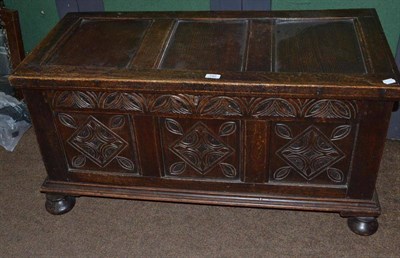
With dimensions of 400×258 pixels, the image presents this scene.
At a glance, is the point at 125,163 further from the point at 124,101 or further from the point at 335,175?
the point at 335,175

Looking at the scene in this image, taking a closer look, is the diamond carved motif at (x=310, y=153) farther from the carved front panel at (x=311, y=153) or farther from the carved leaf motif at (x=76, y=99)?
the carved leaf motif at (x=76, y=99)

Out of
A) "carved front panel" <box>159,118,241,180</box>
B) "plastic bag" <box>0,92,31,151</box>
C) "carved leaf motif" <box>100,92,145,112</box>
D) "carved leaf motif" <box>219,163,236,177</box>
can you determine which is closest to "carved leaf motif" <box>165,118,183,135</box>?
"carved front panel" <box>159,118,241,180</box>

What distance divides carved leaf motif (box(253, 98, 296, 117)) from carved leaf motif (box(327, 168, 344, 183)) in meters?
0.30

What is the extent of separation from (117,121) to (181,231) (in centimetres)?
57

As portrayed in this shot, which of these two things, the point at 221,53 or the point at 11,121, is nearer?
the point at 221,53

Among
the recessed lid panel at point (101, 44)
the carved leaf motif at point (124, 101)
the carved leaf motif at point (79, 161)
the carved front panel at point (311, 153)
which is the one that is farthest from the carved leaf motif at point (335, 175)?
the carved leaf motif at point (79, 161)

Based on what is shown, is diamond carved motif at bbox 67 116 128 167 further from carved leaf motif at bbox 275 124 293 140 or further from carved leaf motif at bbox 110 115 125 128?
carved leaf motif at bbox 275 124 293 140

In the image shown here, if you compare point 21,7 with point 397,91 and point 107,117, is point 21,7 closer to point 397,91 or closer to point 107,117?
point 107,117

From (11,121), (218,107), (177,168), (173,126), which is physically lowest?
(11,121)

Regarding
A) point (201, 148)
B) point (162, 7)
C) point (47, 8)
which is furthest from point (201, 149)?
point (47, 8)

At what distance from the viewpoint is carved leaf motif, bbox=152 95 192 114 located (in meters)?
1.73

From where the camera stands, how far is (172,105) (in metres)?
1.75

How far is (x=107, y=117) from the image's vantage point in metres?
1.84

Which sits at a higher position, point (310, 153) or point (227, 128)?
point (227, 128)
